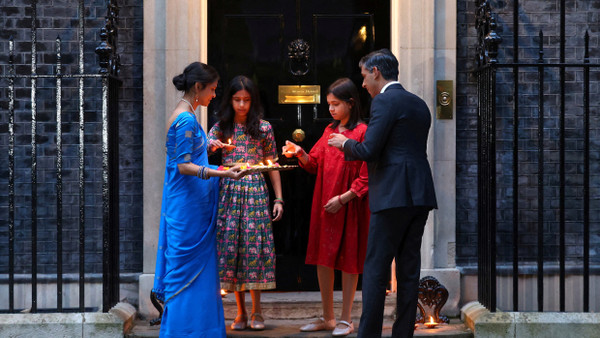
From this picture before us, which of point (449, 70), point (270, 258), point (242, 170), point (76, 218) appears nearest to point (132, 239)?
point (76, 218)

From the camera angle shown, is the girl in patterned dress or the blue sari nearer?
the blue sari

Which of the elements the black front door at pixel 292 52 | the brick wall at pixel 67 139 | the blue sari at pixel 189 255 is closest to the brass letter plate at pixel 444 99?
the black front door at pixel 292 52

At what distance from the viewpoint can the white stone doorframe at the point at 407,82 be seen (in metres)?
5.96

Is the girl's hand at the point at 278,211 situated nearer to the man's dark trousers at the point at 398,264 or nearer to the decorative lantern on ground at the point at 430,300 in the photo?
the man's dark trousers at the point at 398,264

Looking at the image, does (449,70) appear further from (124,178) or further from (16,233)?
(16,233)

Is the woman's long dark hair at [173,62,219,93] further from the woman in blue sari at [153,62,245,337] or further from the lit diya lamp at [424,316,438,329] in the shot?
the lit diya lamp at [424,316,438,329]

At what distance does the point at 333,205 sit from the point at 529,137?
1.97 m

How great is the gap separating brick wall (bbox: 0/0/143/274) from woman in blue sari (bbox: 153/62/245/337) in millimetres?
1261

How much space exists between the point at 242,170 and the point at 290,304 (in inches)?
66.8

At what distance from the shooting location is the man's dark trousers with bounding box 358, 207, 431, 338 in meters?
Answer: 4.61

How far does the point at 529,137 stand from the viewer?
6.11 m

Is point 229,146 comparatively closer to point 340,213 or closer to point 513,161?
point 340,213

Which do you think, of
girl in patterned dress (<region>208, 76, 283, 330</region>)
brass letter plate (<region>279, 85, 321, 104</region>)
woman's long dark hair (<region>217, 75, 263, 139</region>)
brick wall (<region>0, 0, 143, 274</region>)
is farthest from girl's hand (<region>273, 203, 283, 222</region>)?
brick wall (<region>0, 0, 143, 274</region>)

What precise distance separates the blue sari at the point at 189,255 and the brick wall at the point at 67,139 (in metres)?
1.27
